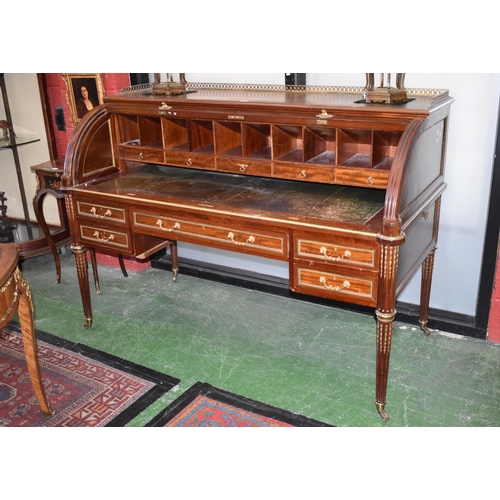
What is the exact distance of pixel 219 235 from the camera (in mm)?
3166

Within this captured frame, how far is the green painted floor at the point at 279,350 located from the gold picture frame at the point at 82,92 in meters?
1.35

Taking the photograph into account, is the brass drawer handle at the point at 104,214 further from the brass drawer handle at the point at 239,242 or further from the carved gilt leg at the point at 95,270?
the brass drawer handle at the point at 239,242

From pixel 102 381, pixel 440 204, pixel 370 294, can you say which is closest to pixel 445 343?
pixel 440 204

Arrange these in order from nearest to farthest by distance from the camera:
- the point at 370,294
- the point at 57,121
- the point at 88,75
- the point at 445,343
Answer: the point at 370,294 < the point at 445,343 < the point at 88,75 < the point at 57,121

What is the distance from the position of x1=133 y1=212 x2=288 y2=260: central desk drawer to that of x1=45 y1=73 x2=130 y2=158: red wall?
4.61ft

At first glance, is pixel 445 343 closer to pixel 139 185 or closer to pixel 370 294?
pixel 370 294

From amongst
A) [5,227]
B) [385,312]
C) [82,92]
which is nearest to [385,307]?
[385,312]

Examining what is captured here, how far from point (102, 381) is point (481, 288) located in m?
2.28

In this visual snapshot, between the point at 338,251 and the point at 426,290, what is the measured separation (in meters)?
1.07

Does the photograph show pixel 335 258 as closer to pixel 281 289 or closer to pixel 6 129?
pixel 281 289

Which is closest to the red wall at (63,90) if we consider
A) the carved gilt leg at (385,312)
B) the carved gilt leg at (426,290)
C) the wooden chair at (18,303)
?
the wooden chair at (18,303)

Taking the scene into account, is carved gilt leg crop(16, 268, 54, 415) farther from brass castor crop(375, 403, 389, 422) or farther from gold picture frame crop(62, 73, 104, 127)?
gold picture frame crop(62, 73, 104, 127)

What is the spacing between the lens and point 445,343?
11.7 ft

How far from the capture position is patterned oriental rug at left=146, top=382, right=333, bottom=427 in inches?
116
